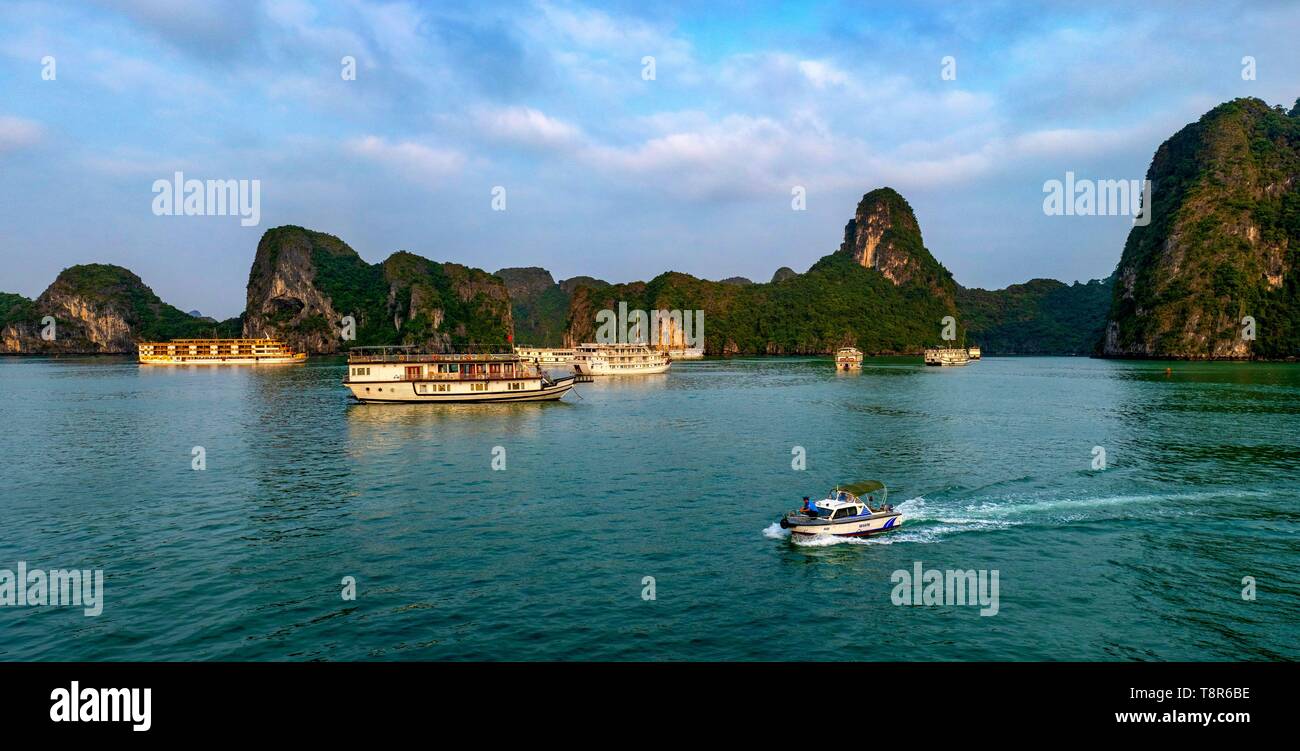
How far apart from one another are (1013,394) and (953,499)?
7971 cm

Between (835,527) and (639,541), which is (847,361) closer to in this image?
(835,527)

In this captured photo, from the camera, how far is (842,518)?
31391 millimetres

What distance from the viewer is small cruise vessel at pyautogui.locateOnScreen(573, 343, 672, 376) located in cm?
16000

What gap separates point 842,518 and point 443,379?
2723 inches

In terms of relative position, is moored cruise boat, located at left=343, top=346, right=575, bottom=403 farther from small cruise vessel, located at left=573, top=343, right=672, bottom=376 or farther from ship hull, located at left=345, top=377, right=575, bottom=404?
small cruise vessel, located at left=573, top=343, right=672, bottom=376

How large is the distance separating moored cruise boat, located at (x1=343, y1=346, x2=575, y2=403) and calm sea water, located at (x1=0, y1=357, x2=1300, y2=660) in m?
19.0

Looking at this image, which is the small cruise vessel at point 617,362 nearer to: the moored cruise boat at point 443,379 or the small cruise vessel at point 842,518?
the moored cruise boat at point 443,379

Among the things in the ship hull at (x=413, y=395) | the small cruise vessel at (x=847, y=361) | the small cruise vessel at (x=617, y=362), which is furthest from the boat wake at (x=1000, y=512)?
the small cruise vessel at (x=847, y=361)

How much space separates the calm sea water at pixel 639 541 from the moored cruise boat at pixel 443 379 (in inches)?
749

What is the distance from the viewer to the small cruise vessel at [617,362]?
525ft

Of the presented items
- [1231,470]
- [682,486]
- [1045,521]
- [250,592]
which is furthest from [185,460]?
[1231,470]

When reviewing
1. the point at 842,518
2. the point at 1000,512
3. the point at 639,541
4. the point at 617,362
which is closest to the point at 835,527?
the point at 842,518

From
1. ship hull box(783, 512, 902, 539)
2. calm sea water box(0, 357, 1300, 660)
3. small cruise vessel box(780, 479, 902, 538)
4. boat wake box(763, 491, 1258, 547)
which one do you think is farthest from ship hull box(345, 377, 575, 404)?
ship hull box(783, 512, 902, 539)

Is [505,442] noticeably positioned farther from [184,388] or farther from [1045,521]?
[184,388]
